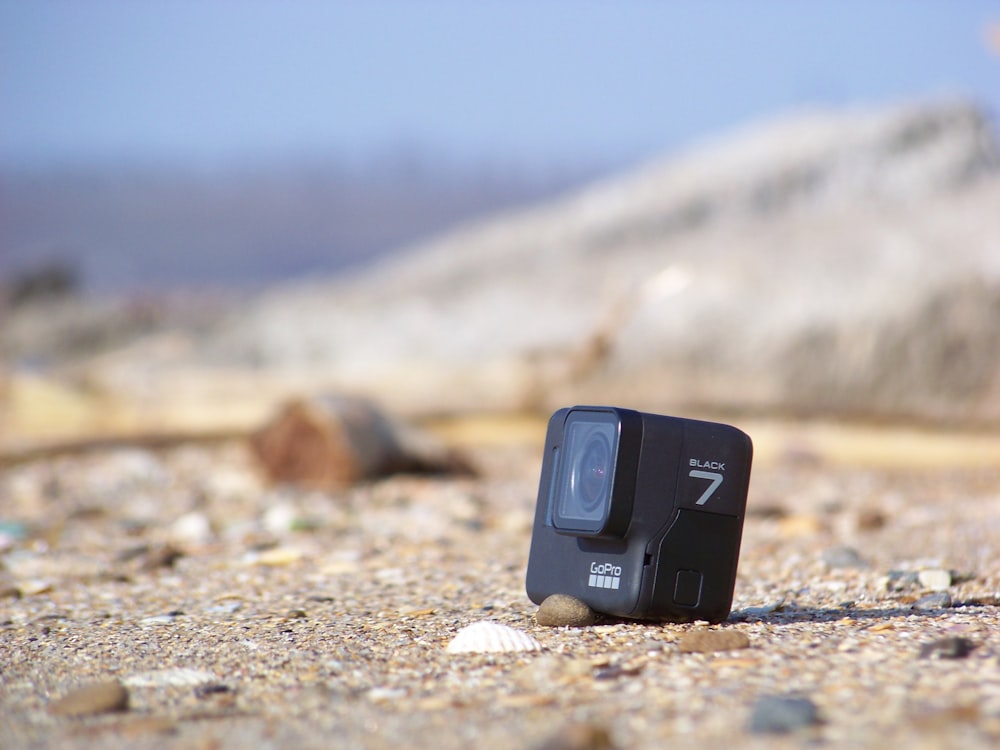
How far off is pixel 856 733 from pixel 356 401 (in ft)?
15.6

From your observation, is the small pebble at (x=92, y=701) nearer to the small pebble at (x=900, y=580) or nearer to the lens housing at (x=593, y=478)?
the lens housing at (x=593, y=478)

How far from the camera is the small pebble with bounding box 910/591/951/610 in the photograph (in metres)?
2.81

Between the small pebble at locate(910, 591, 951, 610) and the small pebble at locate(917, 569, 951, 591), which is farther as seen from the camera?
the small pebble at locate(917, 569, 951, 591)

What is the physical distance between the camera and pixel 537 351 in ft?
25.4

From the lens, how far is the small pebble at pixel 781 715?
1.76 meters

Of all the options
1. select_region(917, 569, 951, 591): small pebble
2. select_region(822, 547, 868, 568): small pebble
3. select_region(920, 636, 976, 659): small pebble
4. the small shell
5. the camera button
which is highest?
select_region(920, 636, 976, 659): small pebble

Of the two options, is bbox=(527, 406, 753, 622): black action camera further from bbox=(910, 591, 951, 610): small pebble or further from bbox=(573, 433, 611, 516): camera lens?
bbox=(910, 591, 951, 610): small pebble

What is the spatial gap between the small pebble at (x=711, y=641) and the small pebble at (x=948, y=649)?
364mm

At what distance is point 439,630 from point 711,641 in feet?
2.25

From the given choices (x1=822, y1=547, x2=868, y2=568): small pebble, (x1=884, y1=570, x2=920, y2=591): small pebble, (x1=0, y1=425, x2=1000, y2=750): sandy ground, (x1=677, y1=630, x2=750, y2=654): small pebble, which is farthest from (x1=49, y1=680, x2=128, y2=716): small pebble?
(x1=822, y1=547, x2=868, y2=568): small pebble

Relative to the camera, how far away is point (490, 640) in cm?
242

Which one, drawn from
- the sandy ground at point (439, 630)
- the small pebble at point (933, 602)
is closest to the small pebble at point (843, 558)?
the sandy ground at point (439, 630)

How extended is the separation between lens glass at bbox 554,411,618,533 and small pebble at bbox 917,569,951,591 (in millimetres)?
1181

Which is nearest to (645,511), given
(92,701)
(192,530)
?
(92,701)
